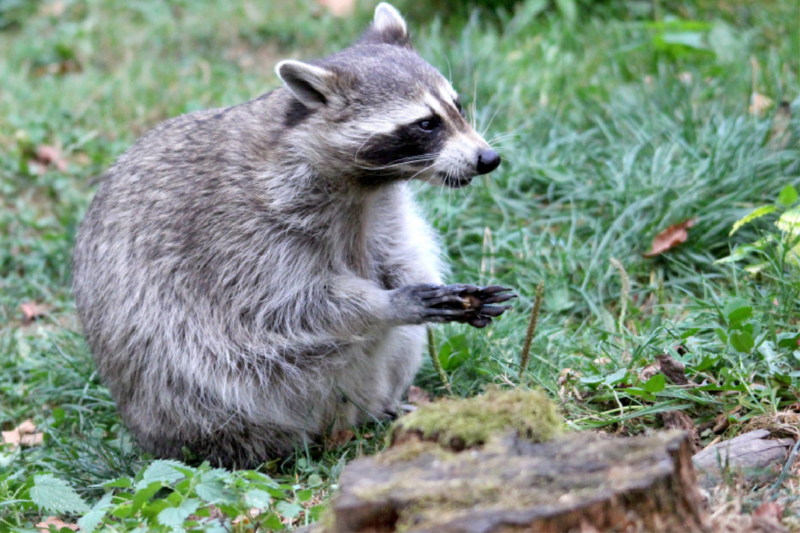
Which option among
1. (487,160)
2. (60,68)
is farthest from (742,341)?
(60,68)

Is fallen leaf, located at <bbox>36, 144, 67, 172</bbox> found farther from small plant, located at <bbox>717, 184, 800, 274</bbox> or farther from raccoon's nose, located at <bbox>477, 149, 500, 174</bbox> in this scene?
small plant, located at <bbox>717, 184, 800, 274</bbox>

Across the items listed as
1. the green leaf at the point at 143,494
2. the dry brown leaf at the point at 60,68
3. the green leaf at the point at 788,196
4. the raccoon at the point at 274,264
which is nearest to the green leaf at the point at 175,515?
the green leaf at the point at 143,494

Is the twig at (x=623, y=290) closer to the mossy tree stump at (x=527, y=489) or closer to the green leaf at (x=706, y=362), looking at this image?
the green leaf at (x=706, y=362)

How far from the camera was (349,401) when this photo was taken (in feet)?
14.6

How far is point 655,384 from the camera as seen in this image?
143 inches

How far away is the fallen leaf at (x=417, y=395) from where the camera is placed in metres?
4.91

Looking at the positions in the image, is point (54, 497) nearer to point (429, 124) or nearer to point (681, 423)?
point (429, 124)

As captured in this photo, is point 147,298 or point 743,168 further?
point 743,168

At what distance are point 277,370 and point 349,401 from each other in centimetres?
42

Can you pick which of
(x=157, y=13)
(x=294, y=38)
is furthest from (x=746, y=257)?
(x=157, y=13)

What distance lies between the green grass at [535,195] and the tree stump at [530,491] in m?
0.74

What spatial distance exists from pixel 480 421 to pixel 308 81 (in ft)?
6.83

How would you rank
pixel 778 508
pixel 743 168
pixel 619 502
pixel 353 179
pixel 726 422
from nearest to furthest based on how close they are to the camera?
1. pixel 619 502
2. pixel 778 508
3. pixel 726 422
4. pixel 353 179
5. pixel 743 168

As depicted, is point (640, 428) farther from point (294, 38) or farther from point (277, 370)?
point (294, 38)
